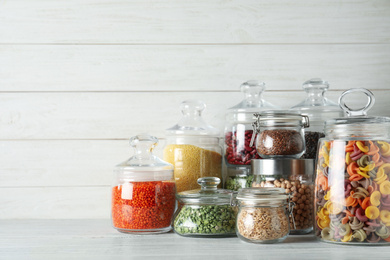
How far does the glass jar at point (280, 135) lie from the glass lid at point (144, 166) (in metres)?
0.25

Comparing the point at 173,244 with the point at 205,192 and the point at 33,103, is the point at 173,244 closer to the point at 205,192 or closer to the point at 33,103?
the point at 205,192

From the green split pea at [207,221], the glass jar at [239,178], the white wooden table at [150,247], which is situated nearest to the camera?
the white wooden table at [150,247]

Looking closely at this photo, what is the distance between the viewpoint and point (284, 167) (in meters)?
1.14

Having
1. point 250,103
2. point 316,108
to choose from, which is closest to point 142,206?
point 250,103

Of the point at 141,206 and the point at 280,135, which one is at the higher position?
the point at 280,135

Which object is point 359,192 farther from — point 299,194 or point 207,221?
point 207,221

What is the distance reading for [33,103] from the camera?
1.48 m

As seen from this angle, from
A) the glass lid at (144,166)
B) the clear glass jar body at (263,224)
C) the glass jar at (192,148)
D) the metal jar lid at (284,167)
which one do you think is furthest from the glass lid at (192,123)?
the clear glass jar body at (263,224)

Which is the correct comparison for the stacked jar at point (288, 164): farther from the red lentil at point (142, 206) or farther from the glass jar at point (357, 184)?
the red lentil at point (142, 206)

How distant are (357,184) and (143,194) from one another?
50 centimetres

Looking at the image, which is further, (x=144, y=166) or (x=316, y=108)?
(x=316, y=108)

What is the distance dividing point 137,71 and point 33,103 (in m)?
0.34

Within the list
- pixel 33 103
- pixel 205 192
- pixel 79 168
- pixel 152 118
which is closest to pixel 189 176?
pixel 205 192

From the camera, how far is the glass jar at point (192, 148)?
1.31 meters
